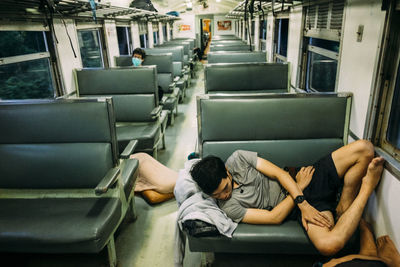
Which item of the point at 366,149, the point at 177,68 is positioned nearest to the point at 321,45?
the point at 366,149

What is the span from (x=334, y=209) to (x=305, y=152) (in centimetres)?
51

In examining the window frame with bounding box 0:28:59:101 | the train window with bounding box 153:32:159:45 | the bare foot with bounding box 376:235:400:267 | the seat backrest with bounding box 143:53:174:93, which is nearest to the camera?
the bare foot with bounding box 376:235:400:267

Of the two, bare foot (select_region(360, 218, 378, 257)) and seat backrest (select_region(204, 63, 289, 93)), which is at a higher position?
seat backrest (select_region(204, 63, 289, 93))

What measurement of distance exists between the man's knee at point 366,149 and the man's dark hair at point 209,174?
967 mm

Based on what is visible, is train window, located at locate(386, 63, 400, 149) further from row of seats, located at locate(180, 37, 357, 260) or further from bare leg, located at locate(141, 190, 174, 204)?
bare leg, located at locate(141, 190, 174, 204)

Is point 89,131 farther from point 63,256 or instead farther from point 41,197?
point 63,256

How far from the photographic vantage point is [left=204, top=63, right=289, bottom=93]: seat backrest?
3.70 m

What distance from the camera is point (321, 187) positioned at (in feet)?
6.58

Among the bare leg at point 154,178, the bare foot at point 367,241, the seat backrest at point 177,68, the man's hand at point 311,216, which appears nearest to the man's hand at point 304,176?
the man's hand at point 311,216

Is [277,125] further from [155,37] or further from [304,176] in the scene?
[155,37]

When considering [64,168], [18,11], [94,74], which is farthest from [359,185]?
[18,11]

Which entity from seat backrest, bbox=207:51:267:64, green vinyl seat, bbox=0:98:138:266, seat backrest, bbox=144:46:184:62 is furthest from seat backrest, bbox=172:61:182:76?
green vinyl seat, bbox=0:98:138:266

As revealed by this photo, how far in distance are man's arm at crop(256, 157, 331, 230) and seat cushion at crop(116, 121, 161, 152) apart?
1.68m

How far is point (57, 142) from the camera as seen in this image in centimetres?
230
